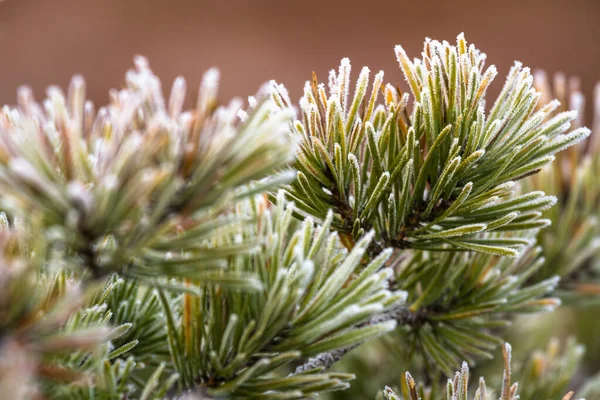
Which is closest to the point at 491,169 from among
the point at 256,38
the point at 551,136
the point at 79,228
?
Answer: the point at 551,136

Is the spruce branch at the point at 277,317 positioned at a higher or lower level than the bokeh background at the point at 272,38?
lower

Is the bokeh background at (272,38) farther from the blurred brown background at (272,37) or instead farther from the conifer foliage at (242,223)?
the conifer foliage at (242,223)

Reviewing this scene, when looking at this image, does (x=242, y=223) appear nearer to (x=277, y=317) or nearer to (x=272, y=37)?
(x=277, y=317)

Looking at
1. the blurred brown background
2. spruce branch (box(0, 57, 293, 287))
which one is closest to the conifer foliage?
spruce branch (box(0, 57, 293, 287))

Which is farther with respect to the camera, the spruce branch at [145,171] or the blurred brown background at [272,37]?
the blurred brown background at [272,37]

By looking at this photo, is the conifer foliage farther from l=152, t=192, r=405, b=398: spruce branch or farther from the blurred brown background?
the blurred brown background

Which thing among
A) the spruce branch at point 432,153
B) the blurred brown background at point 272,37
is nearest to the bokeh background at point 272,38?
the blurred brown background at point 272,37

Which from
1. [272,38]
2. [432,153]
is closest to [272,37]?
[272,38]

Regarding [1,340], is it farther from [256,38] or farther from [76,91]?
[256,38]
